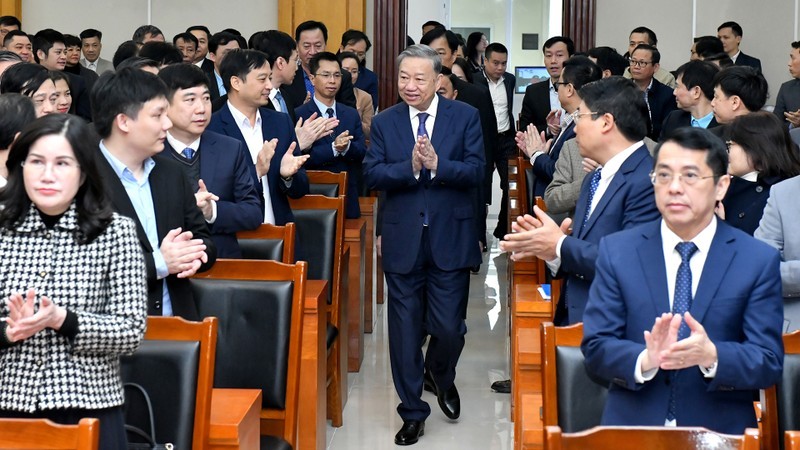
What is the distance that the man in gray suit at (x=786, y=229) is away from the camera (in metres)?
3.58

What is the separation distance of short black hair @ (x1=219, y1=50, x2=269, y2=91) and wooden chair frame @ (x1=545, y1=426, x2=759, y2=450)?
9.80ft

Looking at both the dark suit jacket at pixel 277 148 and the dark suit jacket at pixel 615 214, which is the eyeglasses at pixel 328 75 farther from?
the dark suit jacket at pixel 615 214

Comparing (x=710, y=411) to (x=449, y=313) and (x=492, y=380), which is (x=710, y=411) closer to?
(x=449, y=313)

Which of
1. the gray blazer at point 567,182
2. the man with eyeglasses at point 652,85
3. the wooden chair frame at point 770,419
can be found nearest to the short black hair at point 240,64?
the gray blazer at point 567,182

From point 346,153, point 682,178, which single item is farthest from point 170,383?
point 346,153

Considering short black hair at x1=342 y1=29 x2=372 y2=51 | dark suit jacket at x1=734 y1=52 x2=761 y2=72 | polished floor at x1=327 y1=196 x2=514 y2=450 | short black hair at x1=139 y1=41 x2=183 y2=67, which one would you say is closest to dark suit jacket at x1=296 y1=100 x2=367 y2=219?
polished floor at x1=327 y1=196 x2=514 y2=450

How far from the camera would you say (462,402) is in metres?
5.66

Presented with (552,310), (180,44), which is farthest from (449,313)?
(180,44)

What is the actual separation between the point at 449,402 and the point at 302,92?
3137 millimetres

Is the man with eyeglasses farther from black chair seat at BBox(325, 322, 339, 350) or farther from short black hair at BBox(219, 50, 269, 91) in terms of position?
short black hair at BBox(219, 50, 269, 91)

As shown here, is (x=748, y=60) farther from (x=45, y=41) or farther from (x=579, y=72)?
(x=45, y=41)

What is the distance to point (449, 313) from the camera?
505 cm

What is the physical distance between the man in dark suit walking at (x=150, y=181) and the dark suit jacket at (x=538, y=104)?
5.20m

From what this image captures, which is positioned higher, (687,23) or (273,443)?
(687,23)
